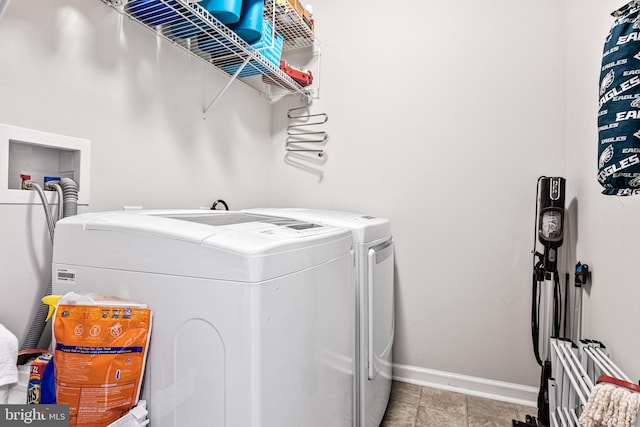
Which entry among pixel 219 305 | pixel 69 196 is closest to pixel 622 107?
pixel 219 305

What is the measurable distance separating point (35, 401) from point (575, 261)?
2134mm

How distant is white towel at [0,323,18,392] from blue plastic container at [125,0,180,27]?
3.80 feet

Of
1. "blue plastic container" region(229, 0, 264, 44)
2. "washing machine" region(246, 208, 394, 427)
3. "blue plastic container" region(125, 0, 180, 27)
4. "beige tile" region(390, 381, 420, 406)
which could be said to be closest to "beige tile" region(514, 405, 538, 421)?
"beige tile" region(390, 381, 420, 406)

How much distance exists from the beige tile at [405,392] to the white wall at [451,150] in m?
0.15

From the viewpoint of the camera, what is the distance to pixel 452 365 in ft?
6.64

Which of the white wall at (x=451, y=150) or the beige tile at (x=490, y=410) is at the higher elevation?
the white wall at (x=451, y=150)

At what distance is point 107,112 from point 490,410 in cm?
233

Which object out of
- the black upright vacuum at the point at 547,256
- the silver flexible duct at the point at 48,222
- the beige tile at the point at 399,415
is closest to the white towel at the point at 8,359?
the silver flexible duct at the point at 48,222

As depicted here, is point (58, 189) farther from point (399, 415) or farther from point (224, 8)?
point (399, 415)

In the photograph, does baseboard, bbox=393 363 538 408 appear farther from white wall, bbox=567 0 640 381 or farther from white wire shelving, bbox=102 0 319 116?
white wire shelving, bbox=102 0 319 116

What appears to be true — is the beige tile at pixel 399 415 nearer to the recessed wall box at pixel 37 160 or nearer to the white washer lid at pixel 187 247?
the white washer lid at pixel 187 247

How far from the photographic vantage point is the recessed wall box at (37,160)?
38.4 inches

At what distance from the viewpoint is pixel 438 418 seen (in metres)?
1.74

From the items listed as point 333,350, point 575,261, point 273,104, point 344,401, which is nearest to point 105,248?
point 333,350
